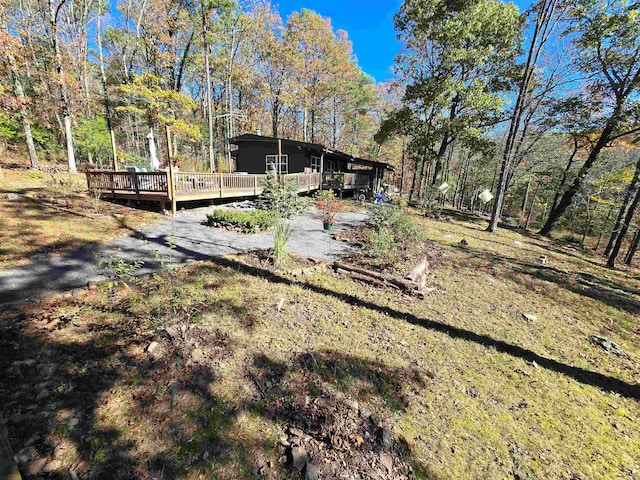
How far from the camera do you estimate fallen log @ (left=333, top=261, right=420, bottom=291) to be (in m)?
5.35

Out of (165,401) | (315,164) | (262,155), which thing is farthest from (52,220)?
(315,164)

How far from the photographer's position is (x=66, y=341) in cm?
282

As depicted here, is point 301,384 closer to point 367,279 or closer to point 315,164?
point 367,279

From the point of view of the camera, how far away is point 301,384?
279 centimetres

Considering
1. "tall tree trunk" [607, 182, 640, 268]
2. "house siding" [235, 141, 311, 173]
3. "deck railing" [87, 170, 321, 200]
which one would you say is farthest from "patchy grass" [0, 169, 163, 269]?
"tall tree trunk" [607, 182, 640, 268]

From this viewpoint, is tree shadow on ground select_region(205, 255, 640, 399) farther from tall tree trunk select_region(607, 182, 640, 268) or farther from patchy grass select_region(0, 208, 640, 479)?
tall tree trunk select_region(607, 182, 640, 268)

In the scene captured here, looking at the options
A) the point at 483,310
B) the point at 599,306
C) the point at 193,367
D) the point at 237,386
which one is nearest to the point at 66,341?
the point at 193,367

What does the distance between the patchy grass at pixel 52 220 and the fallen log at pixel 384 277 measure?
18.7ft

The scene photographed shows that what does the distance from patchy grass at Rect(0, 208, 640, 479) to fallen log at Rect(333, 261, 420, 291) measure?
38 centimetres

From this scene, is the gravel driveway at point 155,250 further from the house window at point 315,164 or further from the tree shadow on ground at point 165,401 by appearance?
the house window at point 315,164

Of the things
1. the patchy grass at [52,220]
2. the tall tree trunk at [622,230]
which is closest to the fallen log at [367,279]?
the patchy grass at [52,220]

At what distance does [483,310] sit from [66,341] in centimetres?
637

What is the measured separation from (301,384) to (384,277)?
328 centimetres

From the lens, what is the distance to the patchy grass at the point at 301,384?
6.77 feet
